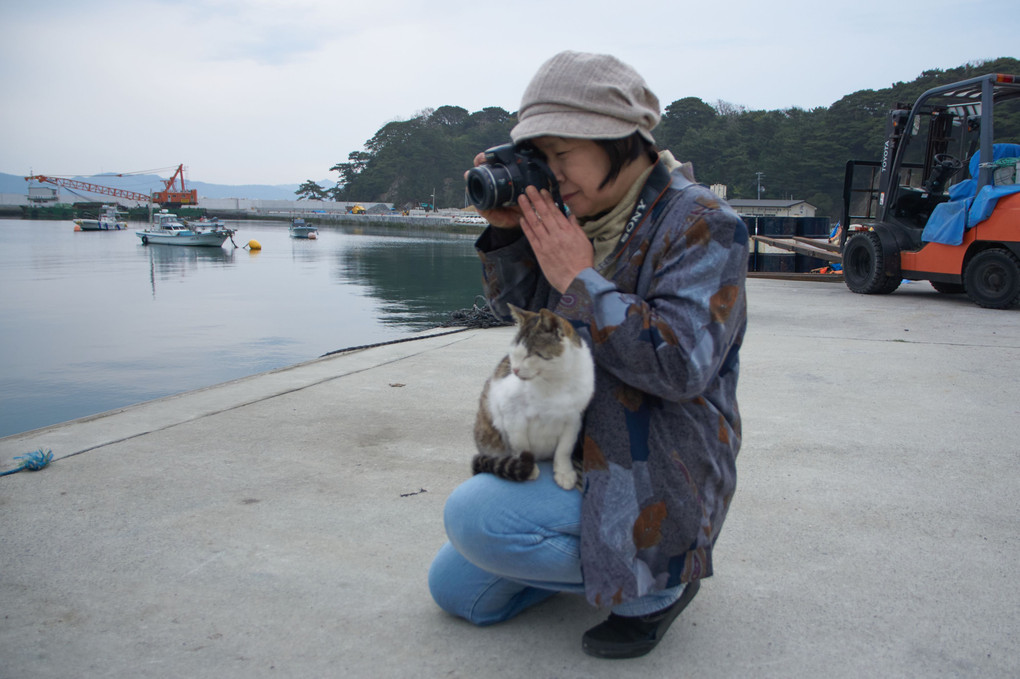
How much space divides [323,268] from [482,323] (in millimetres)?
18355

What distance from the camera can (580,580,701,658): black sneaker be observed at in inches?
59.9

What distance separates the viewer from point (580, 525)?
1.46 metres

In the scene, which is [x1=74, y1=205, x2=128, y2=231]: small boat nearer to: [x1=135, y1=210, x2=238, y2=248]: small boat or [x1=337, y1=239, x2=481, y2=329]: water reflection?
[x1=135, y1=210, x2=238, y2=248]: small boat

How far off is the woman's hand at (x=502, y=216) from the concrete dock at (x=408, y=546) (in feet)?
3.16

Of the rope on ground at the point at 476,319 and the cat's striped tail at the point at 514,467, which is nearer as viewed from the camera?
the cat's striped tail at the point at 514,467

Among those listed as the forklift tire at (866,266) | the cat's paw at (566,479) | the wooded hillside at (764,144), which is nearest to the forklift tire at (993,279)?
the forklift tire at (866,266)

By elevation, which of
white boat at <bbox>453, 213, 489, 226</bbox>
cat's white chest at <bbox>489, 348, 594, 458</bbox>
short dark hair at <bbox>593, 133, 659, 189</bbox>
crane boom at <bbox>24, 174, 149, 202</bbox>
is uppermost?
crane boom at <bbox>24, 174, 149, 202</bbox>

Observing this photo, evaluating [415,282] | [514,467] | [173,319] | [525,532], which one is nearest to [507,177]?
[514,467]

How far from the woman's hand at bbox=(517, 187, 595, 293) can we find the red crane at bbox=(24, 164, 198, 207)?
7939cm

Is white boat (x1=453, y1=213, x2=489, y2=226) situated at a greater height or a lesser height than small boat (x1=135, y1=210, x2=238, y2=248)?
greater

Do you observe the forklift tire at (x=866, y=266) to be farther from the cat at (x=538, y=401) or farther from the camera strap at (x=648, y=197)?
the cat at (x=538, y=401)

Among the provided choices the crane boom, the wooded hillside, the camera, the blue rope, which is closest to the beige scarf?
the camera

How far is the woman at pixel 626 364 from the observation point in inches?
52.2

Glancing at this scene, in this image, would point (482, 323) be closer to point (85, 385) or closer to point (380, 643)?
point (85, 385)
